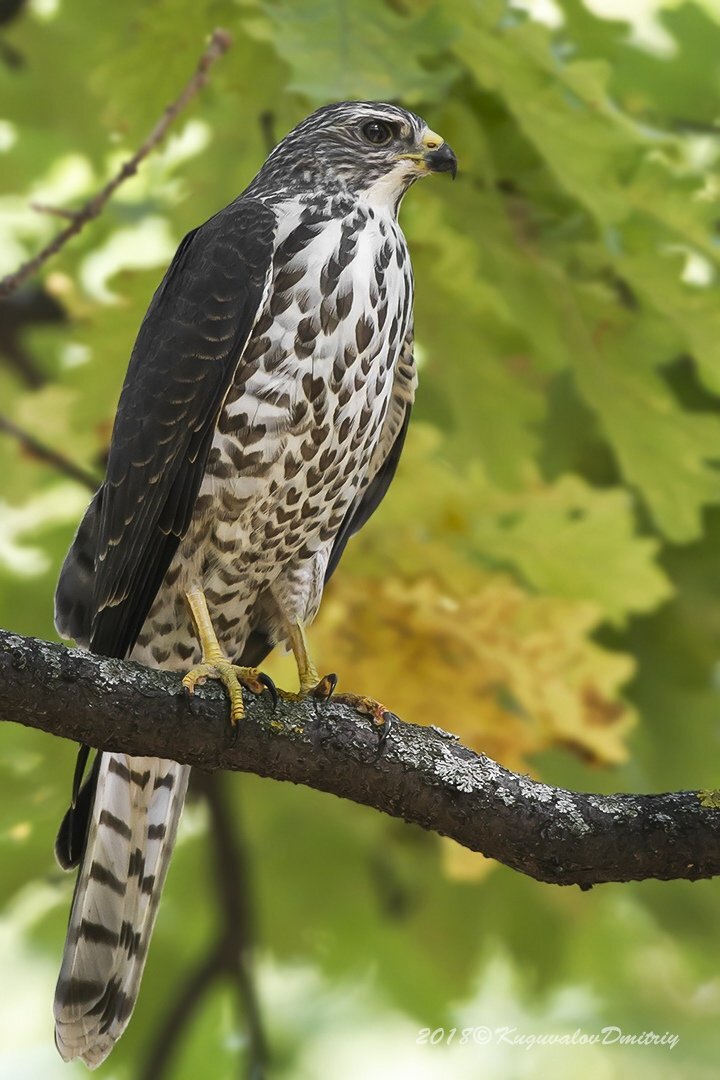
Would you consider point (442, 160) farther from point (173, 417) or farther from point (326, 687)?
point (326, 687)

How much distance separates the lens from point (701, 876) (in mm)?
3070

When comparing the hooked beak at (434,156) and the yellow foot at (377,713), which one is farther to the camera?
the hooked beak at (434,156)

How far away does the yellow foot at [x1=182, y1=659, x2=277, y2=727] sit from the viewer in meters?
3.12

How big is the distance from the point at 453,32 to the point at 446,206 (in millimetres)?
818

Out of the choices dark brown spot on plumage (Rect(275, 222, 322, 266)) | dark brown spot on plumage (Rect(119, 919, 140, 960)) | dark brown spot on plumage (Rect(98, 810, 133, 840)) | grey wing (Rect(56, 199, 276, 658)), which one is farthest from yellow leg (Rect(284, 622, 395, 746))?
dark brown spot on plumage (Rect(275, 222, 322, 266))

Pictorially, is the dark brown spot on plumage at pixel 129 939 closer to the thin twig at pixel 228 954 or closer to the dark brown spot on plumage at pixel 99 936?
the dark brown spot on plumage at pixel 99 936

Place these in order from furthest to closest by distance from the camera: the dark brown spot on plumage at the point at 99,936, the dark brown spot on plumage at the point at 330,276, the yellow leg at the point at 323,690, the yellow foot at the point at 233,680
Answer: the dark brown spot on plumage at the point at 99,936, the dark brown spot on plumage at the point at 330,276, the yellow leg at the point at 323,690, the yellow foot at the point at 233,680

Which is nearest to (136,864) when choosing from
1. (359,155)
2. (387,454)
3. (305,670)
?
(305,670)

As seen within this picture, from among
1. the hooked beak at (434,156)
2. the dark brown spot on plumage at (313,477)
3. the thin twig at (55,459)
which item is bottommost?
the thin twig at (55,459)

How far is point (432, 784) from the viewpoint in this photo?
3.14m

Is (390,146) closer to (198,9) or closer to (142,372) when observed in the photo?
(198,9)

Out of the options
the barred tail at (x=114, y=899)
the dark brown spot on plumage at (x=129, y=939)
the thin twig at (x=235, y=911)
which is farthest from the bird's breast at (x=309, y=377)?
the thin twig at (x=235, y=911)

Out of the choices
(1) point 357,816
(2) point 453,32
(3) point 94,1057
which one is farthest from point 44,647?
(1) point 357,816

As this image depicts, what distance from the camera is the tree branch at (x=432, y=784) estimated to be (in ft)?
9.85
